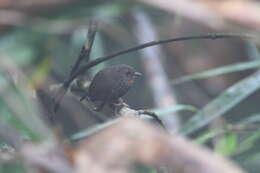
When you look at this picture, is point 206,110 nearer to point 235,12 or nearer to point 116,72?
point 116,72

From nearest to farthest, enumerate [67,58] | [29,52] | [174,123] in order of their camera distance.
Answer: [29,52] → [174,123] → [67,58]

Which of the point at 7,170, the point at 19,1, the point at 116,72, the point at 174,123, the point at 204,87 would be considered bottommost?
the point at 7,170

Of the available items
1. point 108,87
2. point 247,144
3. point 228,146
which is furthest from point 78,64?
point 247,144

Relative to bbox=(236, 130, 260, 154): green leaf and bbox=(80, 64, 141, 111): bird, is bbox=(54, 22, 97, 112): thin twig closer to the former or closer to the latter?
bbox=(80, 64, 141, 111): bird

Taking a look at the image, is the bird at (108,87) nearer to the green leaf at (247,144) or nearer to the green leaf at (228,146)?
the green leaf at (228,146)

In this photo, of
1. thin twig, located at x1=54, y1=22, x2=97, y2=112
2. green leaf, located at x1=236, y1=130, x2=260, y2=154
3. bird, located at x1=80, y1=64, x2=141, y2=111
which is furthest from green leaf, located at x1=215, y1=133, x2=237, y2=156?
thin twig, located at x1=54, y1=22, x2=97, y2=112

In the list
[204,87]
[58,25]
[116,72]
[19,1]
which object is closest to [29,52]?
[58,25]

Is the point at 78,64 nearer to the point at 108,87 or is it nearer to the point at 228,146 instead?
the point at 108,87

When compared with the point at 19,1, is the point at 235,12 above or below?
below

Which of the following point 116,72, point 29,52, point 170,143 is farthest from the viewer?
point 29,52

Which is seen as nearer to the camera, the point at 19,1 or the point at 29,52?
the point at 19,1

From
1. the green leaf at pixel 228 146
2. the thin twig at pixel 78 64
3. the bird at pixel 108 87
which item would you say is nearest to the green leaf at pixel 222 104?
the green leaf at pixel 228 146
